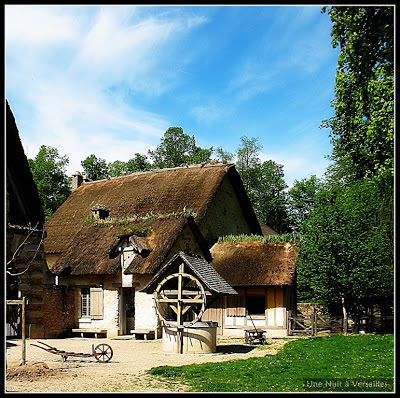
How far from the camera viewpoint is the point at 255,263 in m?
22.9

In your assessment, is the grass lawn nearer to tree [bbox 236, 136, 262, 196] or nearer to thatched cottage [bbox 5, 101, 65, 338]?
thatched cottage [bbox 5, 101, 65, 338]

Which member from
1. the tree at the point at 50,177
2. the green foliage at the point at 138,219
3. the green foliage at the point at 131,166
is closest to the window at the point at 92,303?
the green foliage at the point at 138,219

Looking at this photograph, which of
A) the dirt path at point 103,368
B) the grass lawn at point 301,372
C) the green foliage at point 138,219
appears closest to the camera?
the grass lawn at point 301,372

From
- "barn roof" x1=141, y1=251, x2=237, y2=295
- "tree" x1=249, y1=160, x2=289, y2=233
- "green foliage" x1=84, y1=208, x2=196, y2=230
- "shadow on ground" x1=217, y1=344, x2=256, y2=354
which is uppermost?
"tree" x1=249, y1=160, x2=289, y2=233

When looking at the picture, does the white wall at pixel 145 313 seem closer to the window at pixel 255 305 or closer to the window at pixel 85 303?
the window at pixel 85 303

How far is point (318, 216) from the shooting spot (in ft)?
69.3

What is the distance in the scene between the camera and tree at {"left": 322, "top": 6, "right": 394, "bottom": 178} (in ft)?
44.4

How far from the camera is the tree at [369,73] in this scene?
44.4 ft

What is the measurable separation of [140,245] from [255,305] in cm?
571

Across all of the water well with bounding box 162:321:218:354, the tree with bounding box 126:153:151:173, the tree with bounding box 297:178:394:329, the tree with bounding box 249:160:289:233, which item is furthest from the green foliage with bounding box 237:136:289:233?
the water well with bounding box 162:321:218:354

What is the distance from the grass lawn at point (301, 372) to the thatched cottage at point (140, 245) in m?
5.51

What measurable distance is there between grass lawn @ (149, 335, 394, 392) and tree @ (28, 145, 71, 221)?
106 ft

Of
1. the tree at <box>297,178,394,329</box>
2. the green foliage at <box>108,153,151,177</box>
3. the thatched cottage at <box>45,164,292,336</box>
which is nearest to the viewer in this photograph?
the tree at <box>297,178,394,329</box>

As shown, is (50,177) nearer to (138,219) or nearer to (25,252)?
(138,219)
